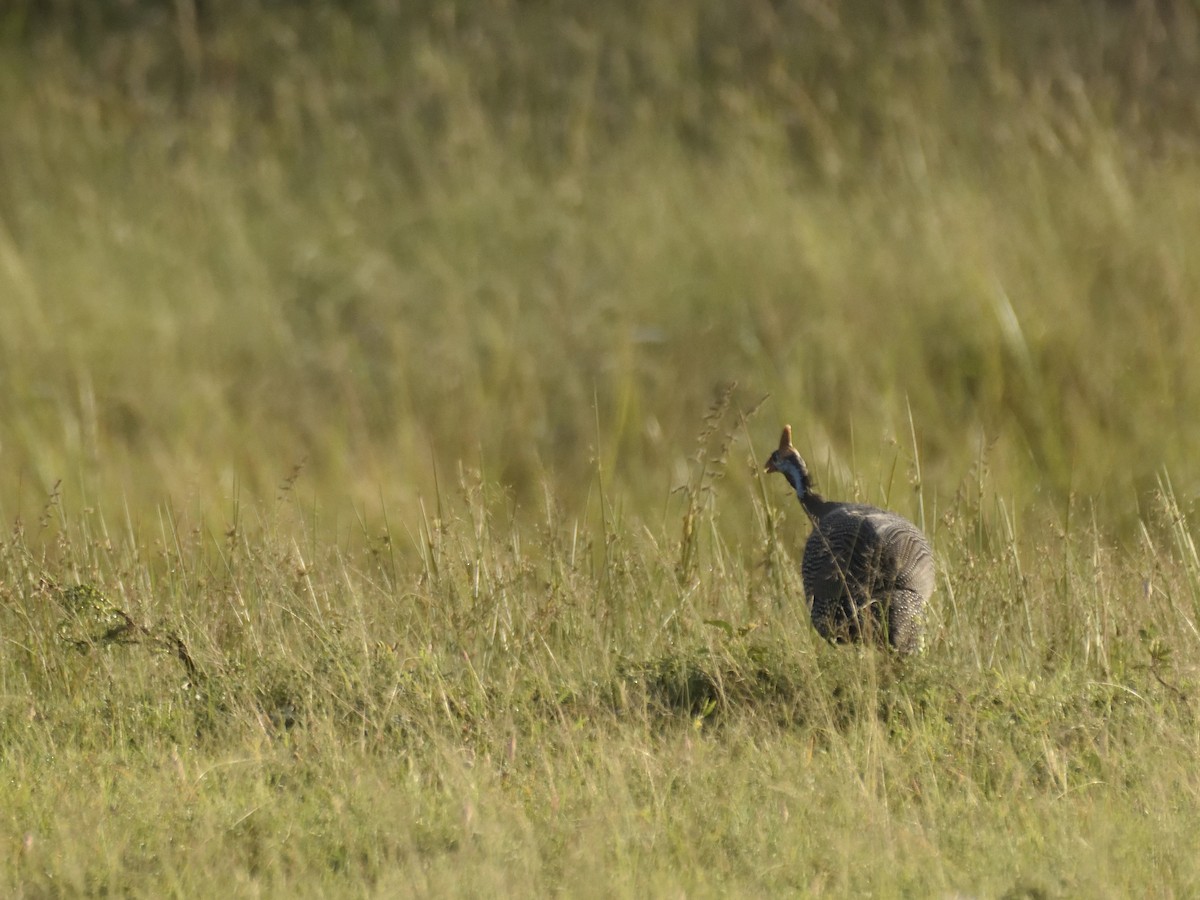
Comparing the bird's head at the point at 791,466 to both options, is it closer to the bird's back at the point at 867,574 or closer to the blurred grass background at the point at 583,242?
the bird's back at the point at 867,574

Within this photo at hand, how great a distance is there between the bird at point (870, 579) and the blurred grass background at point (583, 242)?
165cm

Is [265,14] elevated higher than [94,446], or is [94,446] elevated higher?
[265,14]

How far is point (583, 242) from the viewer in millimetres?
8641

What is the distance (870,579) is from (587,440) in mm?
3111

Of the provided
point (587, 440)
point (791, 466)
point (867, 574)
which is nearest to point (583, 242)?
point (587, 440)

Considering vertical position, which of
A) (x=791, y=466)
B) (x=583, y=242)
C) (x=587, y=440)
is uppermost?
(x=583, y=242)

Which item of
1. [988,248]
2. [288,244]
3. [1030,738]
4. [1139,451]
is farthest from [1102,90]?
[1030,738]

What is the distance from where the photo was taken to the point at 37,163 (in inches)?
372

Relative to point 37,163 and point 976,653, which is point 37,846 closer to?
point 976,653

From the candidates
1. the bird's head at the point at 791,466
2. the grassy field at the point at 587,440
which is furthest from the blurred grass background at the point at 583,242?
the bird's head at the point at 791,466

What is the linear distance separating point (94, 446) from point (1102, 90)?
534cm

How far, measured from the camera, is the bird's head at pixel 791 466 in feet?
16.3

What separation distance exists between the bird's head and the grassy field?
198 millimetres

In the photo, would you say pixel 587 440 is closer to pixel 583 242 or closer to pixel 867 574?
pixel 583 242
